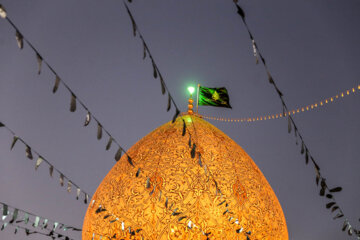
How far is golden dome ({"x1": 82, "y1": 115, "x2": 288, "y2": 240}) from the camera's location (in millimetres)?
4724

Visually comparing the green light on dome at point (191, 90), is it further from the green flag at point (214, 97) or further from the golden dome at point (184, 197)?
the golden dome at point (184, 197)

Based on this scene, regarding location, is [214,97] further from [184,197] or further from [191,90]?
[184,197]

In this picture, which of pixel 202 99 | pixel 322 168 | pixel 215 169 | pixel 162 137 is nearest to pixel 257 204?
pixel 215 169

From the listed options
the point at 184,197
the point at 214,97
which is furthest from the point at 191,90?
the point at 184,197

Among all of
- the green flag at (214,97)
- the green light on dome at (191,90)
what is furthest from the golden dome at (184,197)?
the green light on dome at (191,90)

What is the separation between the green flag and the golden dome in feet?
2.61

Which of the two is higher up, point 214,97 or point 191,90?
point 191,90

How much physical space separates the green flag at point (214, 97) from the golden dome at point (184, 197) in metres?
0.80

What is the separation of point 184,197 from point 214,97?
208 cm

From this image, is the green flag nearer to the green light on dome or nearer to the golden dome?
the green light on dome

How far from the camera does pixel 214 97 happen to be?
639 cm

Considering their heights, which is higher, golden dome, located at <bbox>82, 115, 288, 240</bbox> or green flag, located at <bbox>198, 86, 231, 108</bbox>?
green flag, located at <bbox>198, 86, 231, 108</bbox>

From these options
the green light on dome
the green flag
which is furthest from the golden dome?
the green light on dome

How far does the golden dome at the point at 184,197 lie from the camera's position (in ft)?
15.5
